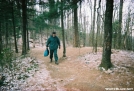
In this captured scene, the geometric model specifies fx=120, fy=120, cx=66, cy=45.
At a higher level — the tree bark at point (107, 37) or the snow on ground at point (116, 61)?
the tree bark at point (107, 37)

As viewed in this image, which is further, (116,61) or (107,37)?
(116,61)

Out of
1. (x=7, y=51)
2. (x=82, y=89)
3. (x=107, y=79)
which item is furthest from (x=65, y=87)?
(x=7, y=51)

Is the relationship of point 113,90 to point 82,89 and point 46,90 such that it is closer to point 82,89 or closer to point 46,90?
point 82,89

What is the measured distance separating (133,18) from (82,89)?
A: 19780mm

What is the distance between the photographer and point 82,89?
501 centimetres

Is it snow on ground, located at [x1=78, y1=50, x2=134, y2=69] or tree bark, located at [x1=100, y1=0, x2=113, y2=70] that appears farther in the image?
snow on ground, located at [x1=78, y1=50, x2=134, y2=69]

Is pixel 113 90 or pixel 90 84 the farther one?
pixel 90 84

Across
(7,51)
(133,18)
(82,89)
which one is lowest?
(82,89)

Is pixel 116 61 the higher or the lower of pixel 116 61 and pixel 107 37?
the lower

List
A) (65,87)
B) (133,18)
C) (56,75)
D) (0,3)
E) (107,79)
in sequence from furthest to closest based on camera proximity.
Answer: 1. (133,18)
2. (0,3)
3. (56,75)
4. (107,79)
5. (65,87)

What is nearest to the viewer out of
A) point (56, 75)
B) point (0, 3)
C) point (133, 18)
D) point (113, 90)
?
point (113, 90)

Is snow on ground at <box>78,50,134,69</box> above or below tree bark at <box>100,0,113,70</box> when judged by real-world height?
below

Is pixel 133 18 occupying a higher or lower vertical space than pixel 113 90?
higher

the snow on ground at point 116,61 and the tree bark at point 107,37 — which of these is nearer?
the tree bark at point 107,37
